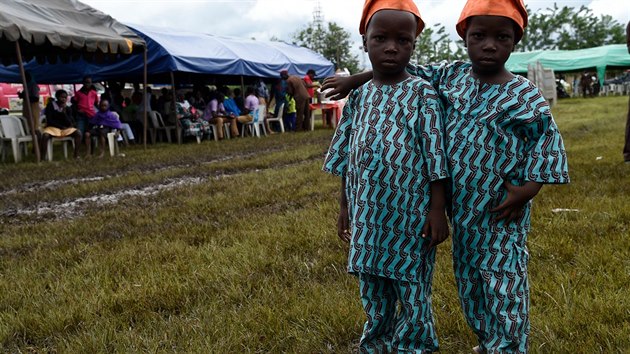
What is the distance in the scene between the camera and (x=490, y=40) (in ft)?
6.03

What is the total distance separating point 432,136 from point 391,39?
345 millimetres

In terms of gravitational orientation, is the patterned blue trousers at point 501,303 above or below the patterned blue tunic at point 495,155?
below

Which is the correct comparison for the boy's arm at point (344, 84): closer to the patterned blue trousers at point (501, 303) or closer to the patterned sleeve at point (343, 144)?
the patterned sleeve at point (343, 144)

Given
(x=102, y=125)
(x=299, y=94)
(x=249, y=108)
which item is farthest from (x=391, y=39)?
(x=249, y=108)

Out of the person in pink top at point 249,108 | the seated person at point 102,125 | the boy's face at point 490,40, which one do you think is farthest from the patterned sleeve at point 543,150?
the person in pink top at point 249,108

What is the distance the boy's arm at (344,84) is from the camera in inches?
87.1

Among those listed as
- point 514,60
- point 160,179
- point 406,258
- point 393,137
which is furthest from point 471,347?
point 514,60

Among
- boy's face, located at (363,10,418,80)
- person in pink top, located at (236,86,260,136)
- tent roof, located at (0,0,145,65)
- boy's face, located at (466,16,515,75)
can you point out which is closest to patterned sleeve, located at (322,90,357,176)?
boy's face, located at (363,10,418,80)

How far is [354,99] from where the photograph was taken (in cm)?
206

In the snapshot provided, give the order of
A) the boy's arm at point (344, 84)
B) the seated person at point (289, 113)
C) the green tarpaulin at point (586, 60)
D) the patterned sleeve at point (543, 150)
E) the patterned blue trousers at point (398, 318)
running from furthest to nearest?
1. the green tarpaulin at point (586, 60)
2. the seated person at point (289, 113)
3. the boy's arm at point (344, 84)
4. the patterned blue trousers at point (398, 318)
5. the patterned sleeve at point (543, 150)

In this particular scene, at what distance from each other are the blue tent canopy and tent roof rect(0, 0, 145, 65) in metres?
2.37

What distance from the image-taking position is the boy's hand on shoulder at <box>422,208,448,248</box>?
6.08 feet

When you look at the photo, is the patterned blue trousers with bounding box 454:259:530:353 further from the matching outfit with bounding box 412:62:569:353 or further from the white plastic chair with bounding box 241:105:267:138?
the white plastic chair with bounding box 241:105:267:138

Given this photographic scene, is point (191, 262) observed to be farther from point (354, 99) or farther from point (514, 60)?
point (514, 60)
